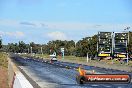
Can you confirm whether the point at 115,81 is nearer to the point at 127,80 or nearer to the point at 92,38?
the point at 127,80

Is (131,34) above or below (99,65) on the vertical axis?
above

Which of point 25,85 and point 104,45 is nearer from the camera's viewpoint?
point 25,85

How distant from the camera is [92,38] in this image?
16562 centimetres

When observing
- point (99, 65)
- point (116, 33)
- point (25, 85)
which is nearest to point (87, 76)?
point (25, 85)

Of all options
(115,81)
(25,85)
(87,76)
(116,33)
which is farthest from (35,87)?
(116,33)

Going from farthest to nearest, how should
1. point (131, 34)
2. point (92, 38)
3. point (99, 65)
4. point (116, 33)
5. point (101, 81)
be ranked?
1. point (92, 38)
2. point (131, 34)
3. point (116, 33)
4. point (99, 65)
5. point (101, 81)

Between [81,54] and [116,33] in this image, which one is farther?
[81,54]

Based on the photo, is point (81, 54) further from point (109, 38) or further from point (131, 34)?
point (109, 38)

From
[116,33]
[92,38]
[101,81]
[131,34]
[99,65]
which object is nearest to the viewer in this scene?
[101,81]

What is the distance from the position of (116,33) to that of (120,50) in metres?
4.81

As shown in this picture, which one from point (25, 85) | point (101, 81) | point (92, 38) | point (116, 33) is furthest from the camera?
Answer: point (92, 38)

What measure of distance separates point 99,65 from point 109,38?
10.8m

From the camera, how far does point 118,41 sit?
78.6 metres

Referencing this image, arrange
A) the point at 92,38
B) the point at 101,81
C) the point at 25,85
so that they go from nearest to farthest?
1. the point at 25,85
2. the point at 101,81
3. the point at 92,38
